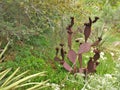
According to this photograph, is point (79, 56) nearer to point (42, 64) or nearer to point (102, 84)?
point (42, 64)

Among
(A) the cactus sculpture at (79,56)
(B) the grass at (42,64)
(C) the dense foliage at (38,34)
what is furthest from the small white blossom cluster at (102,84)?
(A) the cactus sculpture at (79,56)

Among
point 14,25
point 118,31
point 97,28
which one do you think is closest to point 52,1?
point 14,25

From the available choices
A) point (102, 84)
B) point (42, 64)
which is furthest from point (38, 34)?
A: point (102, 84)

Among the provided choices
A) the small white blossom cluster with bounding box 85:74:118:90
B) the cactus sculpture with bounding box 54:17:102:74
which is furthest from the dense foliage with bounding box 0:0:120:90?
the small white blossom cluster with bounding box 85:74:118:90

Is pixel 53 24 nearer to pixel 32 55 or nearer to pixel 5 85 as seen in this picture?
pixel 32 55

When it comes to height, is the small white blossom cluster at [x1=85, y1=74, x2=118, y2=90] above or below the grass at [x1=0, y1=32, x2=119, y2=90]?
above

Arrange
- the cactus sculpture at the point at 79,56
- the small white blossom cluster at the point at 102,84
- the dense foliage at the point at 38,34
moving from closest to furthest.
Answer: the small white blossom cluster at the point at 102,84 < the dense foliage at the point at 38,34 < the cactus sculpture at the point at 79,56

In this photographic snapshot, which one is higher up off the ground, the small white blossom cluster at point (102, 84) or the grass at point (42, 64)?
the small white blossom cluster at point (102, 84)

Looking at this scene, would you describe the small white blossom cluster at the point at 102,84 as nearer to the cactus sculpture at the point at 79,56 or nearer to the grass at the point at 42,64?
the grass at the point at 42,64

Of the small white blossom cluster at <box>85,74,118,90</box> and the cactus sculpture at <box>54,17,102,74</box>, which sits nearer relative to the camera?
the small white blossom cluster at <box>85,74,118,90</box>

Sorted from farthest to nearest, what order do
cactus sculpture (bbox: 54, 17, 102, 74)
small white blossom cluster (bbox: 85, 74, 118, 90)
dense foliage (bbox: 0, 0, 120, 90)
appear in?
cactus sculpture (bbox: 54, 17, 102, 74) < dense foliage (bbox: 0, 0, 120, 90) < small white blossom cluster (bbox: 85, 74, 118, 90)

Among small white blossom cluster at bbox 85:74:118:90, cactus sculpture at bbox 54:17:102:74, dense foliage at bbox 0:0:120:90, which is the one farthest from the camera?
cactus sculpture at bbox 54:17:102:74

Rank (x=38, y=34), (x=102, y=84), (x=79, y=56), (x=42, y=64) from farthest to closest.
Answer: (x=38, y=34) → (x=79, y=56) → (x=42, y=64) → (x=102, y=84)

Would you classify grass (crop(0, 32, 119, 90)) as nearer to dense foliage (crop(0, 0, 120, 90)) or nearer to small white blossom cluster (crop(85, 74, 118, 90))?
dense foliage (crop(0, 0, 120, 90))
